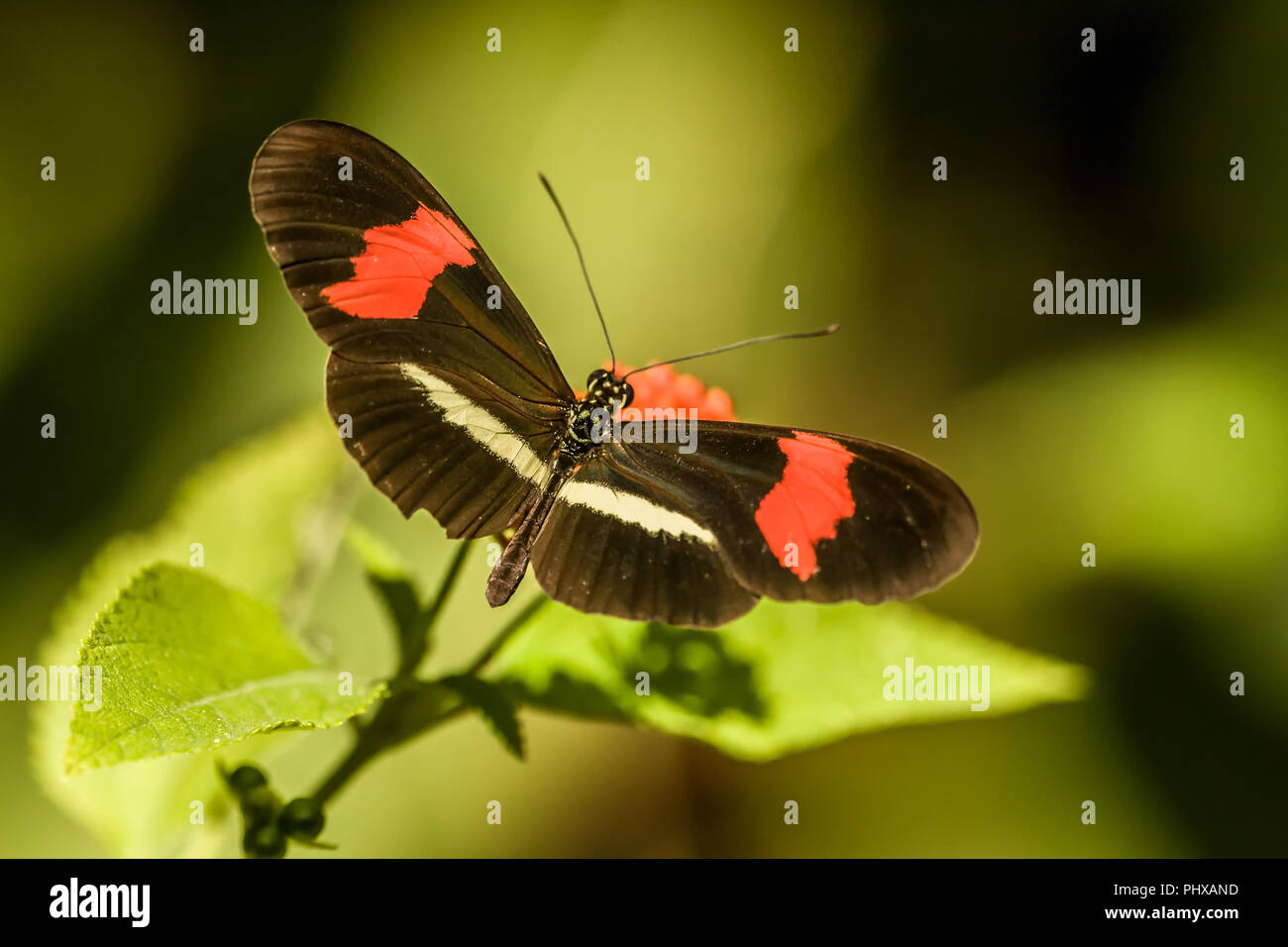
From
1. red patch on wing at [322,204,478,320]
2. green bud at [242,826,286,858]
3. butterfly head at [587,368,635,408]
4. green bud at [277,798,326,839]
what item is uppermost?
red patch on wing at [322,204,478,320]

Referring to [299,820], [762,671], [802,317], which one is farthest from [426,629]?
[802,317]

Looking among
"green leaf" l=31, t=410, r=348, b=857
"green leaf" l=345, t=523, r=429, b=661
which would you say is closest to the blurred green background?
Result: "green leaf" l=31, t=410, r=348, b=857

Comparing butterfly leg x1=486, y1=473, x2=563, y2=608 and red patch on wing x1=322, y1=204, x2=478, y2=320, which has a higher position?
red patch on wing x1=322, y1=204, x2=478, y2=320

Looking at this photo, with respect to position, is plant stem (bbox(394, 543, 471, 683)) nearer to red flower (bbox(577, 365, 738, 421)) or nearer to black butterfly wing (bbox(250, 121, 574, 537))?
black butterfly wing (bbox(250, 121, 574, 537))

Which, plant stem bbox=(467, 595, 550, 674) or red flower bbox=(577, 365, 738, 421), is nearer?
plant stem bbox=(467, 595, 550, 674)

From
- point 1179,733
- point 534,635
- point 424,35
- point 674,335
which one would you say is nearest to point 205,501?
point 534,635

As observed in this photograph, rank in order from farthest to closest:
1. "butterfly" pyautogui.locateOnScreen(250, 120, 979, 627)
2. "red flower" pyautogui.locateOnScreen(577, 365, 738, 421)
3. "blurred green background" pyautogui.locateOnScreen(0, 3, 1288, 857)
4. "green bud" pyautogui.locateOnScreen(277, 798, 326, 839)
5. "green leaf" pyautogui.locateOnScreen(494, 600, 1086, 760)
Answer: "blurred green background" pyautogui.locateOnScreen(0, 3, 1288, 857) < "red flower" pyautogui.locateOnScreen(577, 365, 738, 421) < "green leaf" pyautogui.locateOnScreen(494, 600, 1086, 760) < "butterfly" pyautogui.locateOnScreen(250, 120, 979, 627) < "green bud" pyautogui.locateOnScreen(277, 798, 326, 839)

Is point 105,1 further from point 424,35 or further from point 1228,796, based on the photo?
point 1228,796

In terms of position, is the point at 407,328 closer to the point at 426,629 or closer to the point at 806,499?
the point at 426,629
